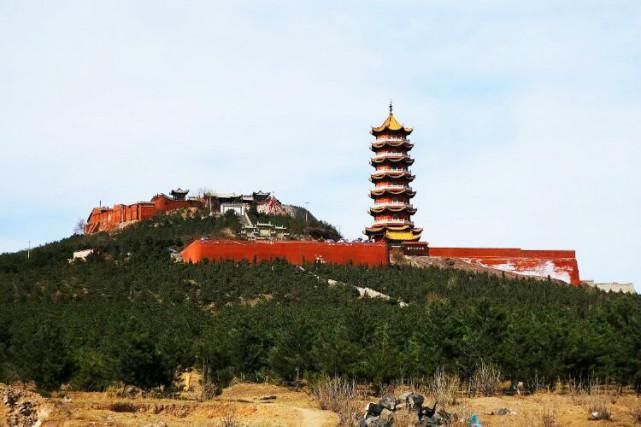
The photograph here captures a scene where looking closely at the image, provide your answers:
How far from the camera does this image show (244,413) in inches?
634

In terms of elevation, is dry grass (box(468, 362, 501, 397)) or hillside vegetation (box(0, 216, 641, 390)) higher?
hillside vegetation (box(0, 216, 641, 390))

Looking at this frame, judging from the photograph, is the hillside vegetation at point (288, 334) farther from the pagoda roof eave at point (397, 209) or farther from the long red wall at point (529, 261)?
the pagoda roof eave at point (397, 209)

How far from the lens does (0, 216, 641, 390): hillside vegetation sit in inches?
878

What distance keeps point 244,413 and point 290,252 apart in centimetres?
3450

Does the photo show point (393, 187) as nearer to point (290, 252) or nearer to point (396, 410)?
point (290, 252)

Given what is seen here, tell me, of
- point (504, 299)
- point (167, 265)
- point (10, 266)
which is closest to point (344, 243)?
point (167, 265)

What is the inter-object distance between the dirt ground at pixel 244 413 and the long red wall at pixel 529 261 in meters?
36.4

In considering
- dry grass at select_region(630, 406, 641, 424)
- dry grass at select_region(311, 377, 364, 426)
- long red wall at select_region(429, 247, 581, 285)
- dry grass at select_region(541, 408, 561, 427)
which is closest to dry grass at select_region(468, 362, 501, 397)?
dry grass at select_region(311, 377, 364, 426)

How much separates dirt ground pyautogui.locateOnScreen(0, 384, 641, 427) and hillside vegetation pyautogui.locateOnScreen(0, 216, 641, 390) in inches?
172

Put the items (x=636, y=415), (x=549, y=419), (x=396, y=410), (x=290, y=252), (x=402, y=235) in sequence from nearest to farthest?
(x=549, y=419), (x=396, y=410), (x=636, y=415), (x=290, y=252), (x=402, y=235)

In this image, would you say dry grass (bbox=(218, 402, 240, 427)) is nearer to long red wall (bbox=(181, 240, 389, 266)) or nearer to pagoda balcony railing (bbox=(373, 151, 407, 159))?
long red wall (bbox=(181, 240, 389, 266))

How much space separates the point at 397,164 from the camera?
2393 inches

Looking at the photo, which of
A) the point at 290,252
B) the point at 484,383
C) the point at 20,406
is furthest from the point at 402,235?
the point at 20,406

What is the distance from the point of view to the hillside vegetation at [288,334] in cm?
2231
